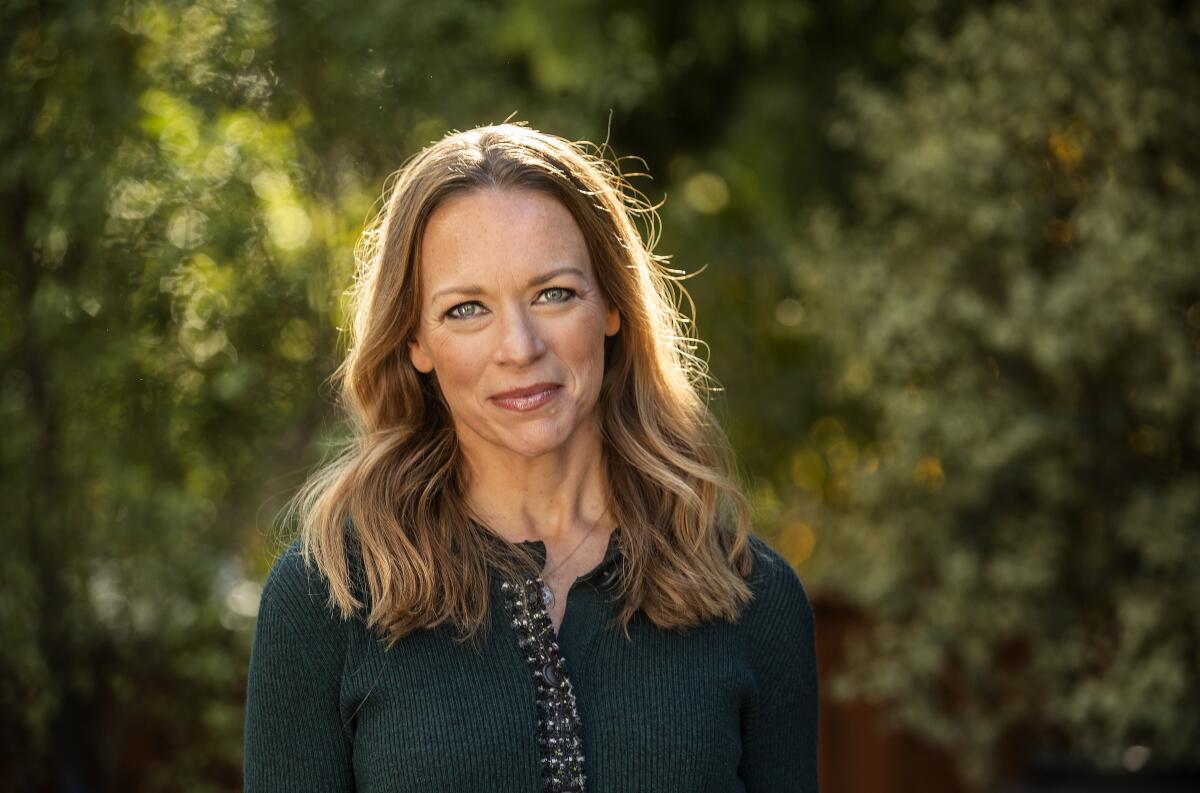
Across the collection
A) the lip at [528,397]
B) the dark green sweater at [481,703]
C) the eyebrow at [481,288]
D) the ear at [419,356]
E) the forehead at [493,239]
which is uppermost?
the forehead at [493,239]

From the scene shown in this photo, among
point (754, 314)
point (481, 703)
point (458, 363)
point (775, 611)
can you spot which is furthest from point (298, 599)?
point (754, 314)

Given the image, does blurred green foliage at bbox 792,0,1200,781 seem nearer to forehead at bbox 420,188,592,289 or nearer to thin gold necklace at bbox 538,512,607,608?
thin gold necklace at bbox 538,512,607,608

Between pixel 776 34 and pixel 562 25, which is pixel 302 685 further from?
pixel 776 34

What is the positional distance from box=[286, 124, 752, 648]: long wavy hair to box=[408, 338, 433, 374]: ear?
0.01 metres

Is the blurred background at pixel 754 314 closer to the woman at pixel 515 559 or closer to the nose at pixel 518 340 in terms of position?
the woman at pixel 515 559

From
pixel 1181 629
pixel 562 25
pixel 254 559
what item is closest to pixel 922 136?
pixel 562 25

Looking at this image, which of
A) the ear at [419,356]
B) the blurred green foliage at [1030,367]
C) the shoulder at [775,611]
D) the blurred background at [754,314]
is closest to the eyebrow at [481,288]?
the ear at [419,356]

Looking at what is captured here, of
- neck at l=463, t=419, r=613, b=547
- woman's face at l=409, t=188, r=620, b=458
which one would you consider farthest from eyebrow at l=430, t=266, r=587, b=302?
neck at l=463, t=419, r=613, b=547

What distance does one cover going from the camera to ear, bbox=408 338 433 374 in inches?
80.4

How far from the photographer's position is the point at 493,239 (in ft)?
6.32

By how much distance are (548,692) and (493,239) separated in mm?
617

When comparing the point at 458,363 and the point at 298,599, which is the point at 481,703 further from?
the point at 458,363

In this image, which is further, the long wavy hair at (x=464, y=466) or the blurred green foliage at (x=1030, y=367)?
the blurred green foliage at (x=1030, y=367)

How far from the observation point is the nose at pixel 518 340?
1.90m
